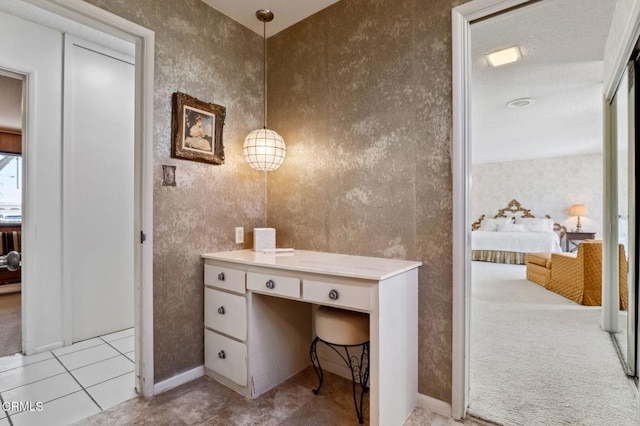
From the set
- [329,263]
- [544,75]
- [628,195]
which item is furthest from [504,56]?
[329,263]

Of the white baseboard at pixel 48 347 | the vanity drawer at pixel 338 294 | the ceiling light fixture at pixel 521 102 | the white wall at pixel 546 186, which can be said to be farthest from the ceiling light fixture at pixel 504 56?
the white wall at pixel 546 186

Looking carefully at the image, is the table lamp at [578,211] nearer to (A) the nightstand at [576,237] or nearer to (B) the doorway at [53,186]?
(A) the nightstand at [576,237]

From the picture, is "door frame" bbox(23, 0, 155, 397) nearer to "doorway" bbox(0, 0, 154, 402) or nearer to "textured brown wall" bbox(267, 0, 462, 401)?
"doorway" bbox(0, 0, 154, 402)

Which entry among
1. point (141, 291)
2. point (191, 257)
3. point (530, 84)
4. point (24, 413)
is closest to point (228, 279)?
point (191, 257)

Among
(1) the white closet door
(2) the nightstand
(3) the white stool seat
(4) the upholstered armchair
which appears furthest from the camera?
(2) the nightstand

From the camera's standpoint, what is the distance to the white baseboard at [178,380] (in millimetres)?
1882

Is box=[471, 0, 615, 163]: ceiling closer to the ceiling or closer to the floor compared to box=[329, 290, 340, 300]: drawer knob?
closer to the ceiling

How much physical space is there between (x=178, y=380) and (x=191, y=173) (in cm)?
131

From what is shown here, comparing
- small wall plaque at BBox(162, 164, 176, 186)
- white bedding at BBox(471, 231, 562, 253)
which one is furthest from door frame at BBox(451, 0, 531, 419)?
white bedding at BBox(471, 231, 562, 253)

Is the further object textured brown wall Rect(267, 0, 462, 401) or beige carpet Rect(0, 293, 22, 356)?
beige carpet Rect(0, 293, 22, 356)

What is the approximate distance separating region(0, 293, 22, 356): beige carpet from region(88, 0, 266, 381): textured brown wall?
1579 mm

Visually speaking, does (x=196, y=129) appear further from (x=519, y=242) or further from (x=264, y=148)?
(x=519, y=242)

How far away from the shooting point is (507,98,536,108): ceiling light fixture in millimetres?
3887

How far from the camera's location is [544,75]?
320cm
